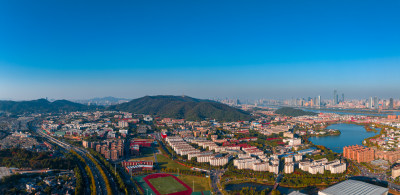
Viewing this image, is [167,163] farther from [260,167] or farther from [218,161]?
[260,167]

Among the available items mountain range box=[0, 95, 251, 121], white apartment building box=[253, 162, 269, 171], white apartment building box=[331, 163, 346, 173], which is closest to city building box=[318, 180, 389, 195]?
white apartment building box=[331, 163, 346, 173]

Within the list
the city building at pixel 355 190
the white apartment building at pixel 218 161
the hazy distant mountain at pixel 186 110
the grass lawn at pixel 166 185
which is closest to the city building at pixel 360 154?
the city building at pixel 355 190

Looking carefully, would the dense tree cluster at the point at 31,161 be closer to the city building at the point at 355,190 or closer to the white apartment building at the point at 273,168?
the white apartment building at the point at 273,168

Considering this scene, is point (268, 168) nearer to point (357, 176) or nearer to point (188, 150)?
point (357, 176)

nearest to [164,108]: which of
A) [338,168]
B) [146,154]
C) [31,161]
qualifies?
[146,154]

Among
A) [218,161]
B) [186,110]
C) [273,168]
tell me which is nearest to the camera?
[273,168]

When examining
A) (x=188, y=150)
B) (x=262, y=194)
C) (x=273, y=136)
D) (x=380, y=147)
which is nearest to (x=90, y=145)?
(x=188, y=150)
